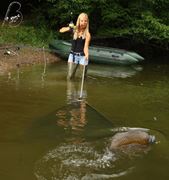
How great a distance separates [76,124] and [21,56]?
784cm

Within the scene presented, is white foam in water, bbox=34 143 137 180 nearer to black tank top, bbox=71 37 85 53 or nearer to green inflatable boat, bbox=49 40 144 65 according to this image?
black tank top, bbox=71 37 85 53

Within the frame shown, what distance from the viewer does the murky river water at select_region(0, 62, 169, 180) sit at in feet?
22.4

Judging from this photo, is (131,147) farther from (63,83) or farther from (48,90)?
(63,83)

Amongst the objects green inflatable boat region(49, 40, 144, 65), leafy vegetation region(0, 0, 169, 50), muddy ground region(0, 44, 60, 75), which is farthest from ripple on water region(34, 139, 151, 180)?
leafy vegetation region(0, 0, 169, 50)

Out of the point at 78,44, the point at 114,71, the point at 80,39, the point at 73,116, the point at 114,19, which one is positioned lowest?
the point at 114,71

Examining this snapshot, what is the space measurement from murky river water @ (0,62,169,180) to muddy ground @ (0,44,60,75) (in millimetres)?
682

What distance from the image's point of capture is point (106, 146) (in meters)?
7.78

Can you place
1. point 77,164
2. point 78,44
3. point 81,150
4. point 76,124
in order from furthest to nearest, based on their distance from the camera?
1. point 78,44
2. point 76,124
3. point 81,150
4. point 77,164

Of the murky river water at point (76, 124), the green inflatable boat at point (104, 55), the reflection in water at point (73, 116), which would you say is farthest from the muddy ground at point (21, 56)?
the reflection in water at point (73, 116)

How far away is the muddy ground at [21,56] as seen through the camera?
1498 cm

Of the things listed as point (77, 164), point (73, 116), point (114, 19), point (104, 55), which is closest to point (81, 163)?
point (77, 164)

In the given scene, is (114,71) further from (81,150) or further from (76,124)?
(81,150)

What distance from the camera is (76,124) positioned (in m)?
9.05

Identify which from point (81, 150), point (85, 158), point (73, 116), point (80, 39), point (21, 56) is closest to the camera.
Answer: point (85, 158)
